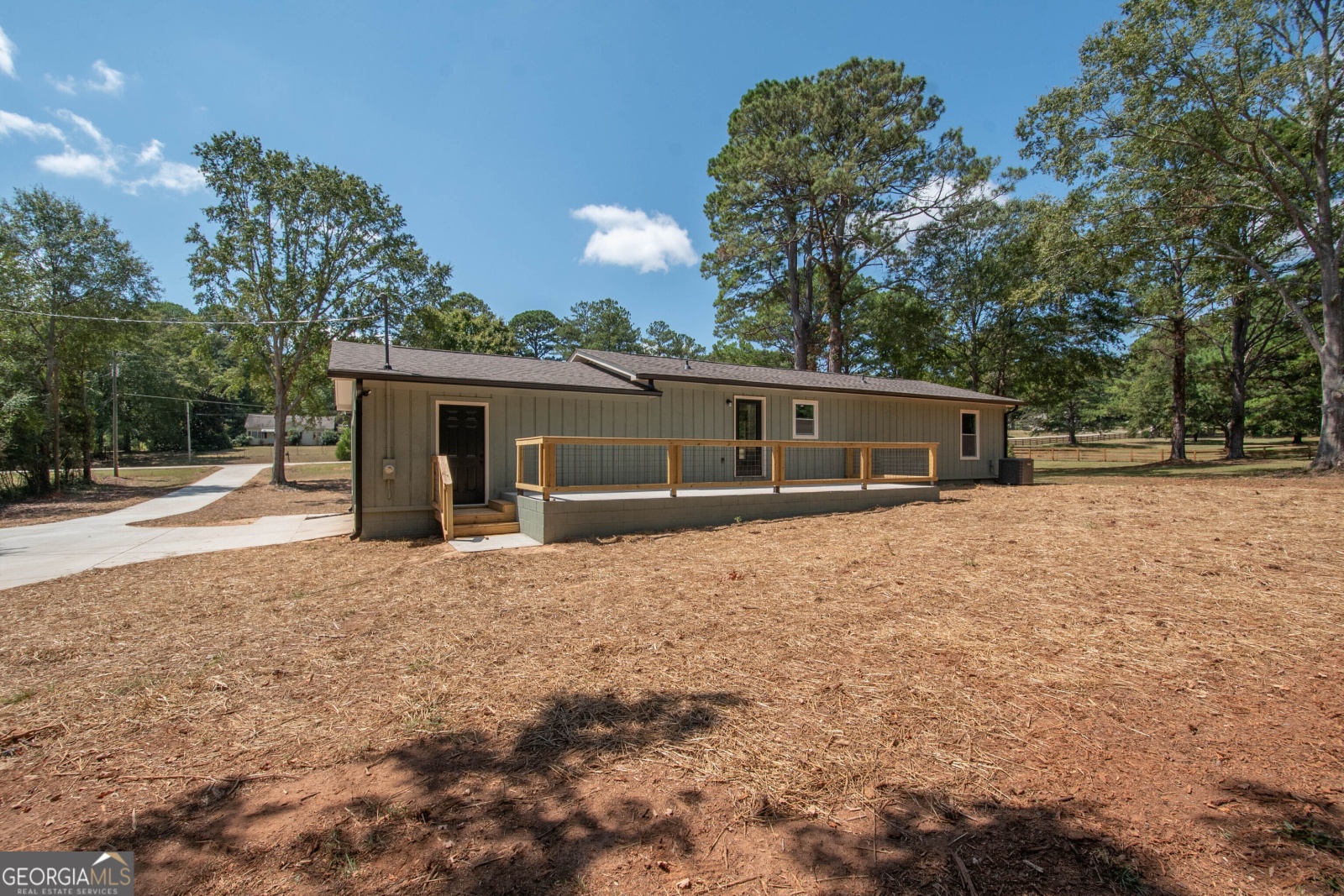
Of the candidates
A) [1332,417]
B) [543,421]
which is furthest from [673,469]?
[1332,417]

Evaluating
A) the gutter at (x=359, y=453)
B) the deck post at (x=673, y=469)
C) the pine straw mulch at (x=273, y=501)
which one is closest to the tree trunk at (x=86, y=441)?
the pine straw mulch at (x=273, y=501)

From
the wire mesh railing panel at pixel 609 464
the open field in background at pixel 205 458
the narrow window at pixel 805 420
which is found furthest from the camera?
the open field in background at pixel 205 458

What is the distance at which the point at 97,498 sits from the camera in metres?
15.2

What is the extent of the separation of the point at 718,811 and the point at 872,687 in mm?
1399

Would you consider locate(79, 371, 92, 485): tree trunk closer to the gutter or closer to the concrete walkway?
the concrete walkway

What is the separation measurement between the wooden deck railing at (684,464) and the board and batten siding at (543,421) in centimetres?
39

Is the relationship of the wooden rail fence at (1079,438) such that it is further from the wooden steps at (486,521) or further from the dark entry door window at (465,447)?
the wooden steps at (486,521)

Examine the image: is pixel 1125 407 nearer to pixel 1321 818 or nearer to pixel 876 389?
pixel 876 389

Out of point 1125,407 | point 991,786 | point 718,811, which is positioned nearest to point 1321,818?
point 991,786

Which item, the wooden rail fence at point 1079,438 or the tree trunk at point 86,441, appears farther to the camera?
the wooden rail fence at point 1079,438

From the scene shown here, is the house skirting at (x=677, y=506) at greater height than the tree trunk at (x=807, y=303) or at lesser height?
lesser

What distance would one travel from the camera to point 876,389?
1384cm

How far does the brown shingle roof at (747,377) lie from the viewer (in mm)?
11305

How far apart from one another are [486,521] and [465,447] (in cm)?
158
